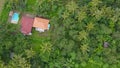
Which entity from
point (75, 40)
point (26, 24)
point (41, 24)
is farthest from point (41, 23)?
point (75, 40)

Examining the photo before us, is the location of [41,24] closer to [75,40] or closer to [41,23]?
[41,23]

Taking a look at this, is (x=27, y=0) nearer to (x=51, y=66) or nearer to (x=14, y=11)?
(x=14, y=11)

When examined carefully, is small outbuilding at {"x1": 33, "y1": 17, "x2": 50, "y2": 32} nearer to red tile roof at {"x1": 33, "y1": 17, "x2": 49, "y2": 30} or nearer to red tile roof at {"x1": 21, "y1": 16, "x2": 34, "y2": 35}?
red tile roof at {"x1": 33, "y1": 17, "x2": 49, "y2": 30}

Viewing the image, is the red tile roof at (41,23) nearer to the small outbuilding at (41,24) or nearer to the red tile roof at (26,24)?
the small outbuilding at (41,24)

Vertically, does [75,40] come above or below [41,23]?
below

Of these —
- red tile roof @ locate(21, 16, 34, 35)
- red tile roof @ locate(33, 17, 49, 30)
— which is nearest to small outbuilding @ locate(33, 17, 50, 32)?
red tile roof @ locate(33, 17, 49, 30)
